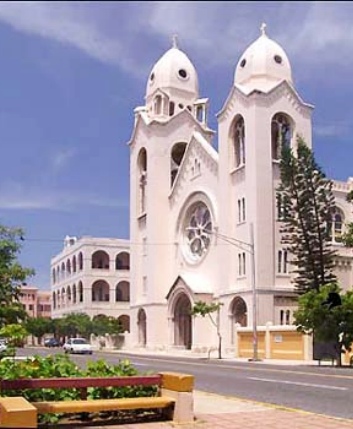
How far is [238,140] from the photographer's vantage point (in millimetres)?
52344

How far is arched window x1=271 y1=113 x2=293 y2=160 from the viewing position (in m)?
49.8

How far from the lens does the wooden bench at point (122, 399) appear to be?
10.8 metres

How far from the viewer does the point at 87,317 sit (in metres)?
79.5

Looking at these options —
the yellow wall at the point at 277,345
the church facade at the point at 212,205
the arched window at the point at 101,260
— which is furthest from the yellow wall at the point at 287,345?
the arched window at the point at 101,260

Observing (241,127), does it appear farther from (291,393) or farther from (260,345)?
(291,393)

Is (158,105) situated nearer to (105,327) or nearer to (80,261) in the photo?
(105,327)

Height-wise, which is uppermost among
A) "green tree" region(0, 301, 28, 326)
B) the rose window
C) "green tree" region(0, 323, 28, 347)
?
the rose window

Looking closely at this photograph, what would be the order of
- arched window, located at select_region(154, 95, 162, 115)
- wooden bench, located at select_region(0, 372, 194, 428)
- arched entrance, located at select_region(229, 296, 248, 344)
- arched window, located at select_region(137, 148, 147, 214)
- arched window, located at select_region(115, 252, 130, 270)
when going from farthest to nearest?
arched window, located at select_region(115, 252, 130, 270) < arched window, located at select_region(137, 148, 147, 214) < arched window, located at select_region(154, 95, 162, 115) < arched entrance, located at select_region(229, 296, 248, 344) < wooden bench, located at select_region(0, 372, 194, 428)

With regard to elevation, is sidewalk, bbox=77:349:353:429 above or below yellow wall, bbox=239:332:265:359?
above

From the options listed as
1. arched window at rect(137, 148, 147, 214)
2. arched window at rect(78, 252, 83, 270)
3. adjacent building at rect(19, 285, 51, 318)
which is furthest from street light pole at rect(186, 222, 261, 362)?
adjacent building at rect(19, 285, 51, 318)

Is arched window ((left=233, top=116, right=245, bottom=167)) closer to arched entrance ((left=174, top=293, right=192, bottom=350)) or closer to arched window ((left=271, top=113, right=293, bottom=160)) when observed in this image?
arched window ((left=271, top=113, right=293, bottom=160))

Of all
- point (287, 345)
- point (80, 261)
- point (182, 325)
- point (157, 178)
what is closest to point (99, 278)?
point (80, 261)

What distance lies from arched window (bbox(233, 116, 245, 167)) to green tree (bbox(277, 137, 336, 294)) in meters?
5.53

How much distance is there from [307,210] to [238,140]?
875cm
